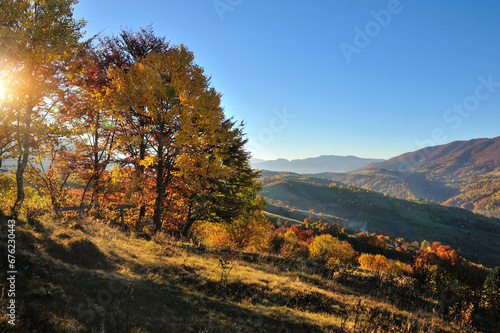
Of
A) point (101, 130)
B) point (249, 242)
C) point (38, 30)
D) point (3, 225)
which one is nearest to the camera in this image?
point (3, 225)

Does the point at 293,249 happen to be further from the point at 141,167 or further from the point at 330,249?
the point at 330,249

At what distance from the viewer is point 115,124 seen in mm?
17344

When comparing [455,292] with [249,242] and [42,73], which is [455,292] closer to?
[42,73]

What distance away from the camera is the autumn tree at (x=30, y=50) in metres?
9.71

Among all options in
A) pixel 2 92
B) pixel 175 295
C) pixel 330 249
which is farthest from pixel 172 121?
pixel 330 249

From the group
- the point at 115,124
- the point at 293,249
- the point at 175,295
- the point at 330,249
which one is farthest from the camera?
the point at 330,249

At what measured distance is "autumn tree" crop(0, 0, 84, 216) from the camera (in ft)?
31.9

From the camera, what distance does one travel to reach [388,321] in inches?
317

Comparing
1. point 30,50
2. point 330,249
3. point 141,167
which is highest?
point 30,50

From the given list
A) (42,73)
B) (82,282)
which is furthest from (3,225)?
(42,73)

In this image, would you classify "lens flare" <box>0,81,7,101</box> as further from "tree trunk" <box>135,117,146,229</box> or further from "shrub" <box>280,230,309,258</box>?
"shrub" <box>280,230,309,258</box>

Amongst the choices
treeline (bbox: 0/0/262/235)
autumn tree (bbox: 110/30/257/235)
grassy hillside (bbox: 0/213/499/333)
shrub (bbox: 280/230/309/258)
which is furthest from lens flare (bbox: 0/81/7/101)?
shrub (bbox: 280/230/309/258)

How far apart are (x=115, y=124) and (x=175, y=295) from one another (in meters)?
14.4

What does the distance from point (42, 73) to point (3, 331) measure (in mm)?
12152
